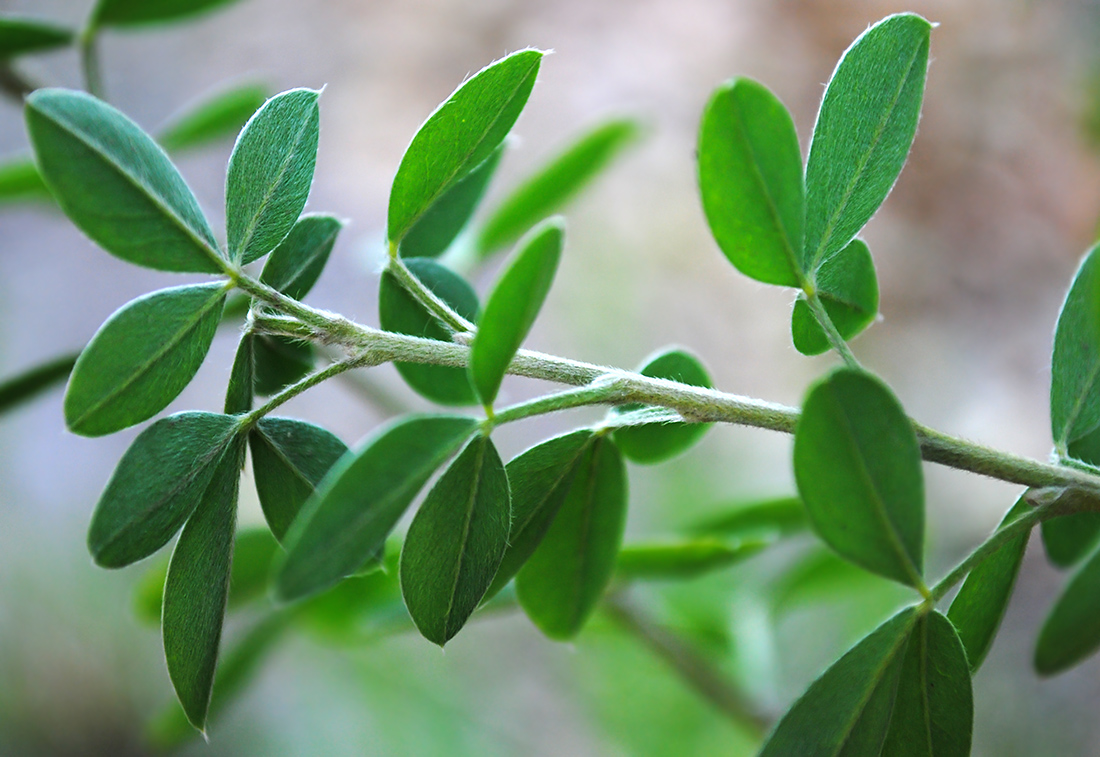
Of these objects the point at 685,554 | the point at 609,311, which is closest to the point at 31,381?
the point at 685,554

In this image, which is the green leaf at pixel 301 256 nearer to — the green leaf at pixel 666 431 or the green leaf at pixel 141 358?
the green leaf at pixel 141 358

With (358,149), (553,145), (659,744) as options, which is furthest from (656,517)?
(358,149)

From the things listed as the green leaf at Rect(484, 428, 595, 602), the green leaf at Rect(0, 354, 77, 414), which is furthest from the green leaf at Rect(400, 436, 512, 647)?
the green leaf at Rect(0, 354, 77, 414)

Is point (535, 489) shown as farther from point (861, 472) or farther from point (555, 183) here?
point (555, 183)

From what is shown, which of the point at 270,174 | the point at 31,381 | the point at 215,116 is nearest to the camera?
the point at 270,174

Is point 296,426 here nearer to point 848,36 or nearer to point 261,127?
point 261,127

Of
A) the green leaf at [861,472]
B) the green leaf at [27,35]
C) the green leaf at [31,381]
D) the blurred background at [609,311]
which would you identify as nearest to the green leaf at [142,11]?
the green leaf at [27,35]

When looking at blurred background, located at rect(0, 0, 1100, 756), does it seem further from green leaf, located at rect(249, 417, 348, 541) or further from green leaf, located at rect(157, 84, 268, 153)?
green leaf, located at rect(249, 417, 348, 541)
